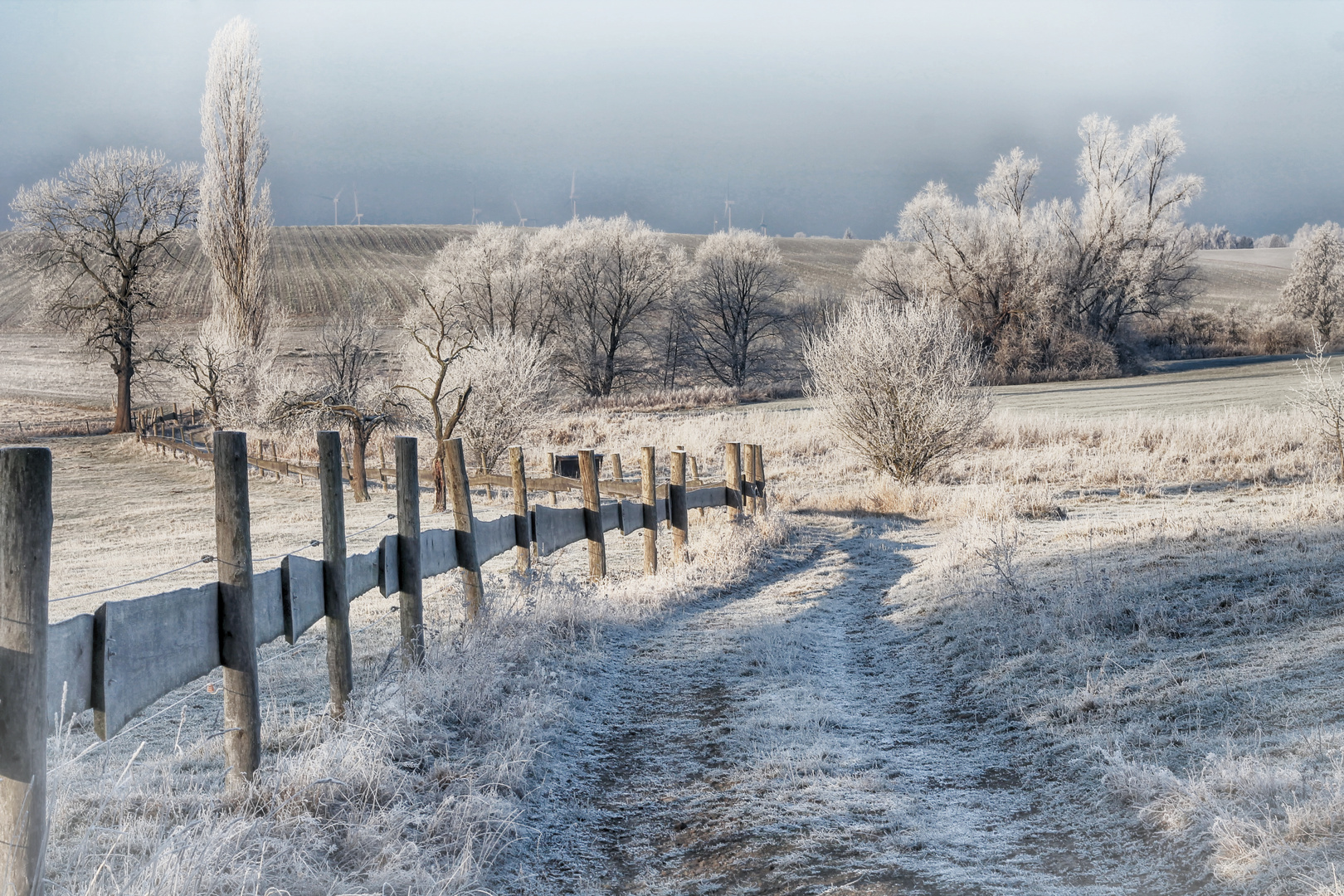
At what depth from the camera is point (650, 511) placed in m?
11.3

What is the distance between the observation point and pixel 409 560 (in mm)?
5578

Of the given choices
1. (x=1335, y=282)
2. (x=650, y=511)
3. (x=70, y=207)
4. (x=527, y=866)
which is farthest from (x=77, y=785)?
(x=1335, y=282)

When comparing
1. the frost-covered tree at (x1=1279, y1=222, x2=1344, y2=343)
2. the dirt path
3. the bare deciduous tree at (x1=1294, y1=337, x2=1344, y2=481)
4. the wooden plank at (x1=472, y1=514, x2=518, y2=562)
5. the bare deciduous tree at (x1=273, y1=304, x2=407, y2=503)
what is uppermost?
the frost-covered tree at (x1=1279, y1=222, x2=1344, y2=343)

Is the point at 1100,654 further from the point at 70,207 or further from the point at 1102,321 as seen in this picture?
the point at 1102,321

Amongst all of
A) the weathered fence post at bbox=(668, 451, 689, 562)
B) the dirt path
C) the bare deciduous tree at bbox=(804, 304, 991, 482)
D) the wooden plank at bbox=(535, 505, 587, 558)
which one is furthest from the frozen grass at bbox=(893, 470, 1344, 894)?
the bare deciduous tree at bbox=(804, 304, 991, 482)

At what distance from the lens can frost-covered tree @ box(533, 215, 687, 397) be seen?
178 feet

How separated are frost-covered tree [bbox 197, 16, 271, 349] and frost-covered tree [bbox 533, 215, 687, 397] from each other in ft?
62.4

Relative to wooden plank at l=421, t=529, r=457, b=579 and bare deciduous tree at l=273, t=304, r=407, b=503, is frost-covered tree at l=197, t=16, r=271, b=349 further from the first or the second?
wooden plank at l=421, t=529, r=457, b=579

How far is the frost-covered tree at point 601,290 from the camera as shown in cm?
5416

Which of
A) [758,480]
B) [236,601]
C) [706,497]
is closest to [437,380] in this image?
[758,480]

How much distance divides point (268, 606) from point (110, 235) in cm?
4625

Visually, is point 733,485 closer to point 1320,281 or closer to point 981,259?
point 981,259

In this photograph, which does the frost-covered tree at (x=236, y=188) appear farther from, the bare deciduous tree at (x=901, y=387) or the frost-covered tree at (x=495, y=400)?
the bare deciduous tree at (x=901, y=387)

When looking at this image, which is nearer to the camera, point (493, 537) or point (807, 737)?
point (807, 737)
